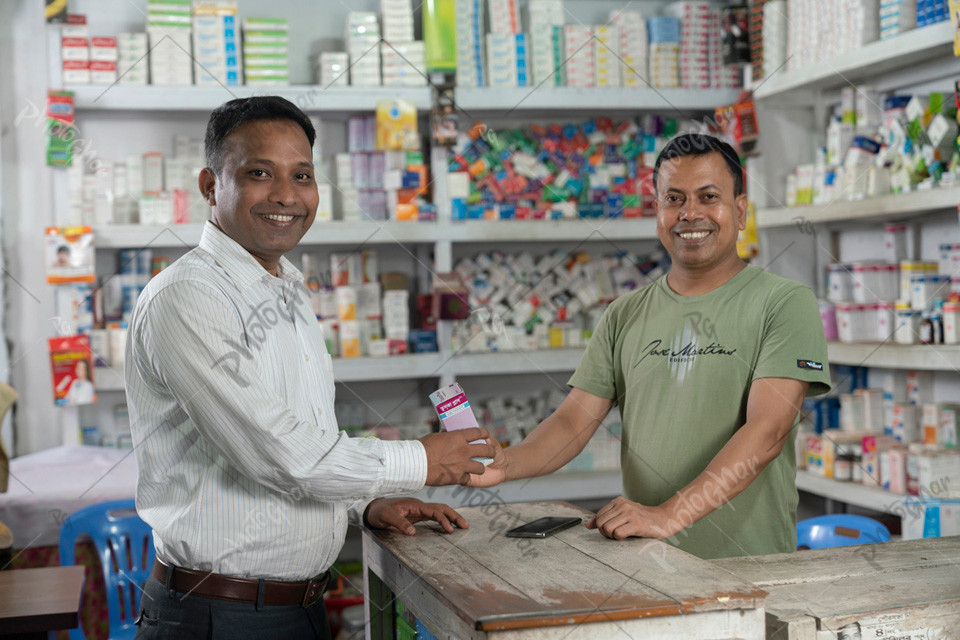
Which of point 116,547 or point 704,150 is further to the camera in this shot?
point 116,547

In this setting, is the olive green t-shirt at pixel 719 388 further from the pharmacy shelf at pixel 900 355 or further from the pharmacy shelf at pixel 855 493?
the pharmacy shelf at pixel 855 493

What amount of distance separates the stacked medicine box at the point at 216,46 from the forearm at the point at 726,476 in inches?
121

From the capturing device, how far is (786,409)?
1.96 meters

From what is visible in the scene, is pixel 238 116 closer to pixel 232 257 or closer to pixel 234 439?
pixel 232 257

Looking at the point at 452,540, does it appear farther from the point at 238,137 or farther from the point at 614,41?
the point at 614,41

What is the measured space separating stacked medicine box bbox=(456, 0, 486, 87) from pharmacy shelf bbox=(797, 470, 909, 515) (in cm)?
237

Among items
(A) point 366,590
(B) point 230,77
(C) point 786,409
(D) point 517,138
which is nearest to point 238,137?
(A) point 366,590

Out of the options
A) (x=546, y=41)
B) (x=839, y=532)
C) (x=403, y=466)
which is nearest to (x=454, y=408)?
(x=403, y=466)

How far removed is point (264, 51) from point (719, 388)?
9.72 ft

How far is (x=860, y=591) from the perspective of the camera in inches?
A: 65.4

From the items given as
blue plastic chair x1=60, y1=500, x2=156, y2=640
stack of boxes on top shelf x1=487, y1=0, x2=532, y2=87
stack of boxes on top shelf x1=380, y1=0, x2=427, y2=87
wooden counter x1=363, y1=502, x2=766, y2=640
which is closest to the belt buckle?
wooden counter x1=363, y1=502, x2=766, y2=640

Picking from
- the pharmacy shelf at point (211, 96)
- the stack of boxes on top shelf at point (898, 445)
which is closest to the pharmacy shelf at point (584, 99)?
the pharmacy shelf at point (211, 96)

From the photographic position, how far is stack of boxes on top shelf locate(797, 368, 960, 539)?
3461 millimetres

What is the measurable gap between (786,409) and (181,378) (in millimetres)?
1211
